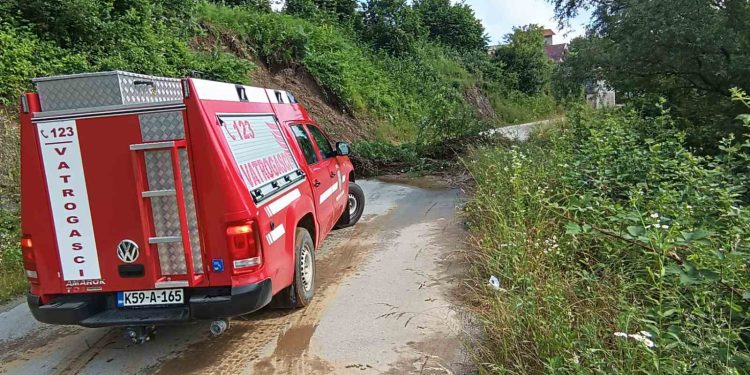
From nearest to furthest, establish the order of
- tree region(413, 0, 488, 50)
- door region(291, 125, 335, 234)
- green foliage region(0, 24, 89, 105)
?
door region(291, 125, 335, 234) → green foliage region(0, 24, 89, 105) → tree region(413, 0, 488, 50)

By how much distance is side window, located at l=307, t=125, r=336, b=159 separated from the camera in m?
6.80

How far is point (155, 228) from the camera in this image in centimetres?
390

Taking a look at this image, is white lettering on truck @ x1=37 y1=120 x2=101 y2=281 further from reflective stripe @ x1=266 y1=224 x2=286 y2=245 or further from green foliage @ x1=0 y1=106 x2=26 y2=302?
green foliage @ x1=0 y1=106 x2=26 y2=302

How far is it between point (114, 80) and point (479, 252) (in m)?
3.70

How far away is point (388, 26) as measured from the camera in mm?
29422

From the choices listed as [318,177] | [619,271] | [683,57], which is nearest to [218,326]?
[318,177]

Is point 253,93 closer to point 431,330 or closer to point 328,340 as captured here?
point 328,340

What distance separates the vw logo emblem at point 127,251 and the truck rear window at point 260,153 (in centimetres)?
97

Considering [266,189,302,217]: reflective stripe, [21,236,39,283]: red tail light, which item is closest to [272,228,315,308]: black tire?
[266,189,302,217]: reflective stripe

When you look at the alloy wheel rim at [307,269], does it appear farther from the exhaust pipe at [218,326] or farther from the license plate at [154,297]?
the license plate at [154,297]

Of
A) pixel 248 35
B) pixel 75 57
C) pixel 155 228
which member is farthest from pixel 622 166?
pixel 248 35

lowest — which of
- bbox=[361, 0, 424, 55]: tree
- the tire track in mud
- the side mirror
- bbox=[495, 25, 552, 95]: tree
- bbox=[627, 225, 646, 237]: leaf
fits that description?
the tire track in mud

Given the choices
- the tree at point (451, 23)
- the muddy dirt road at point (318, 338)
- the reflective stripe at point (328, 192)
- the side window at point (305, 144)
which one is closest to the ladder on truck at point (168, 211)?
the muddy dirt road at point (318, 338)

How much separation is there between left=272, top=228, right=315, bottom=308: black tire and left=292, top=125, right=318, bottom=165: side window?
1.15 m
